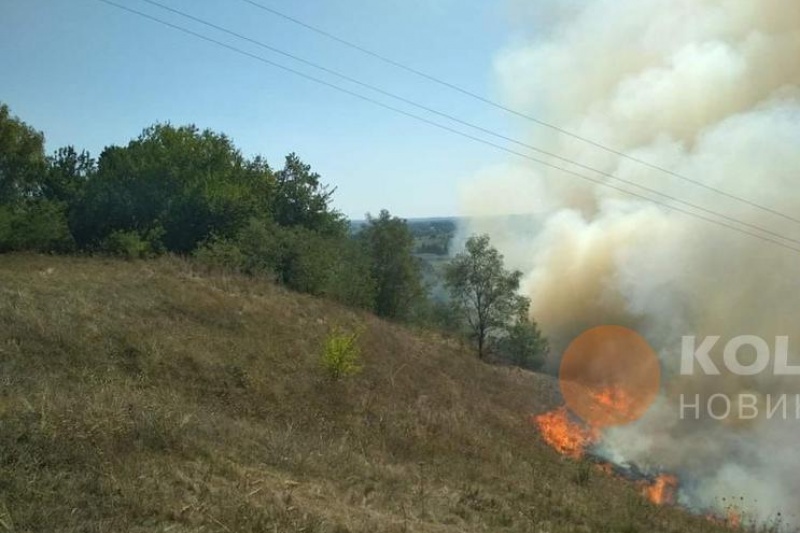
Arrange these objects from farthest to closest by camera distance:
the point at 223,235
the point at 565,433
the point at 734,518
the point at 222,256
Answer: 1. the point at 223,235
2. the point at 222,256
3. the point at 565,433
4. the point at 734,518

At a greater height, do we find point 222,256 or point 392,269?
point 392,269

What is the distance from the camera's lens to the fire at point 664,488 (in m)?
14.0

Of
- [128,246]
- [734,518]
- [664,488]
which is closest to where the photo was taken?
[734,518]

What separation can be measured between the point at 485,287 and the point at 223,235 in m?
11.3

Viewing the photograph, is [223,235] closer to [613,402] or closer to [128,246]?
[128,246]

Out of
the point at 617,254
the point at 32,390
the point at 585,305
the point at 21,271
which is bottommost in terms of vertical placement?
the point at 32,390

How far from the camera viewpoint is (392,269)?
94.0 feet

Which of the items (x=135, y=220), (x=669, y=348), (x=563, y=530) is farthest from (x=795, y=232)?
(x=135, y=220)

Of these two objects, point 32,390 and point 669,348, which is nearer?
point 32,390

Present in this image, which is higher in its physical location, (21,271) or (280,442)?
(21,271)

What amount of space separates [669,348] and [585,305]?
7224mm

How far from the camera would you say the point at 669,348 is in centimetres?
2677

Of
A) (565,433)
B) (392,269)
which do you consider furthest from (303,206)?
(565,433)

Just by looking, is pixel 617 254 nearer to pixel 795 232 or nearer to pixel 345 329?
pixel 795 232
